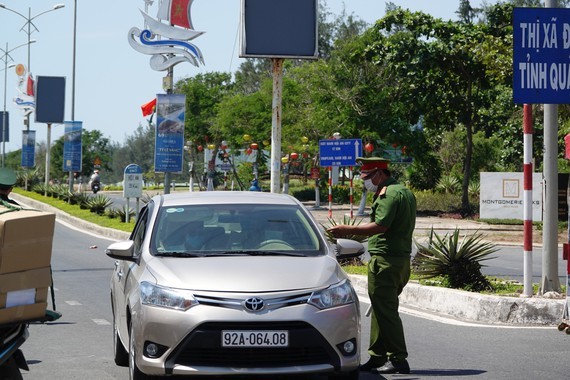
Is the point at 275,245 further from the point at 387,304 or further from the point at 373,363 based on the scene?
the point at 373,363

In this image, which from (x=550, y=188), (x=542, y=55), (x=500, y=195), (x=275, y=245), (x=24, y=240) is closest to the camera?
(x=24, y=240)

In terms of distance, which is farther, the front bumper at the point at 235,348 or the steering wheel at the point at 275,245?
the steering wheel at the point at 275,245

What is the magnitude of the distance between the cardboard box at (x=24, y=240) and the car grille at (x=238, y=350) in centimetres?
118

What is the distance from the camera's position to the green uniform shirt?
9.27 metres

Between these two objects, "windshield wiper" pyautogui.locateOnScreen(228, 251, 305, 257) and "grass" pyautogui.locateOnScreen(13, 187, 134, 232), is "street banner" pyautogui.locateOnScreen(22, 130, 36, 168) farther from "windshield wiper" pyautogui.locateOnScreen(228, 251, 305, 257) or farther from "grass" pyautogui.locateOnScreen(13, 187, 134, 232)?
"windshield wiper" pyautogui.locateOnScreen(228, 251, 305, 257)

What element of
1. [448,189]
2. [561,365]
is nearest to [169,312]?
[561,365]

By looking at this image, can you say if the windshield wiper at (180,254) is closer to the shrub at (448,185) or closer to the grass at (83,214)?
the grass at (83,214)

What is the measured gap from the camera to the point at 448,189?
169ft

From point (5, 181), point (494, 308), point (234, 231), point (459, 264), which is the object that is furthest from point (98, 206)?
point (5, 181)

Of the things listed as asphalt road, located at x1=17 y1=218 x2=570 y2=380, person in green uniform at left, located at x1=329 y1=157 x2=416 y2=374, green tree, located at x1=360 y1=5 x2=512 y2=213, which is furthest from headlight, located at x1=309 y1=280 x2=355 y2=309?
green tree, located at x1=360 y1=5 x2=512 y2=213

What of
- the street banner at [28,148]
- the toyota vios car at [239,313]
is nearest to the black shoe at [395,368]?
the toyota vios car at [239,313]

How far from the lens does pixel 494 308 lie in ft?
41.7

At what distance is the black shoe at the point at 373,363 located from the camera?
368 inches

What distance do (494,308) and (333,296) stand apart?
5356 mm
